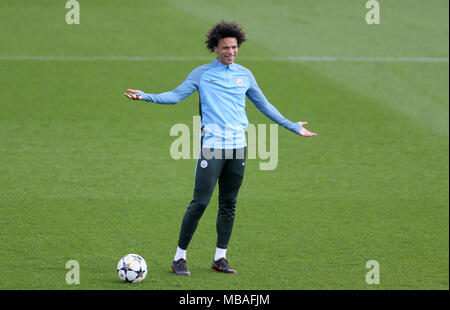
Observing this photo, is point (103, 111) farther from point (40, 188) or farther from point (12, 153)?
point (40, 188)

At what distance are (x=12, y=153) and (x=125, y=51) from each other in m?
5.70

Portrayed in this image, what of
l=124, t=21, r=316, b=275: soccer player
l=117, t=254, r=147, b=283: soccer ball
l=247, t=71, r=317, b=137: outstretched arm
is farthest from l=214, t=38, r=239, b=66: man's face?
l=117, t=254, r=147, b=283: soccer ball

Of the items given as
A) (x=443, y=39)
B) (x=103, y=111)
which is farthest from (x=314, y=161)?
(x=443, y=39)

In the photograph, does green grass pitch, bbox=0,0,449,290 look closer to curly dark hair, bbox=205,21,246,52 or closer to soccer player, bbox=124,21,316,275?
soccer player, bbox=124,21,316,275

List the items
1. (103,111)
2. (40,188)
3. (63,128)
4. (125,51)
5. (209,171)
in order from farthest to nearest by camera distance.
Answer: (125,51), (103,111), (63,128), (40,188), (209,171)

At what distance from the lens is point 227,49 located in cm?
657

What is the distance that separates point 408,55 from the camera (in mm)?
16906

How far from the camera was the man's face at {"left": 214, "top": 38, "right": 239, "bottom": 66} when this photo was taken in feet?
21.5

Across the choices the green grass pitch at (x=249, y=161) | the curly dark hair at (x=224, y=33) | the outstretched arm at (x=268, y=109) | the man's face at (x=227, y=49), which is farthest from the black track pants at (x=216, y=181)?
the curly dark hair at (x=224, y=33)

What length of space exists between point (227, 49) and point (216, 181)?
118 cm

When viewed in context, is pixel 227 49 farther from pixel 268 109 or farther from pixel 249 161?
pixel 249 161

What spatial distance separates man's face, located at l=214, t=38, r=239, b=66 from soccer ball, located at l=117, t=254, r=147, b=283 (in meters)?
1.94

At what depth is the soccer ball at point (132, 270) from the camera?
21.9ft

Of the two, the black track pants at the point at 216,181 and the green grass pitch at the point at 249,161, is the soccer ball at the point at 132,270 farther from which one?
the black track pants at the point at 216,181
